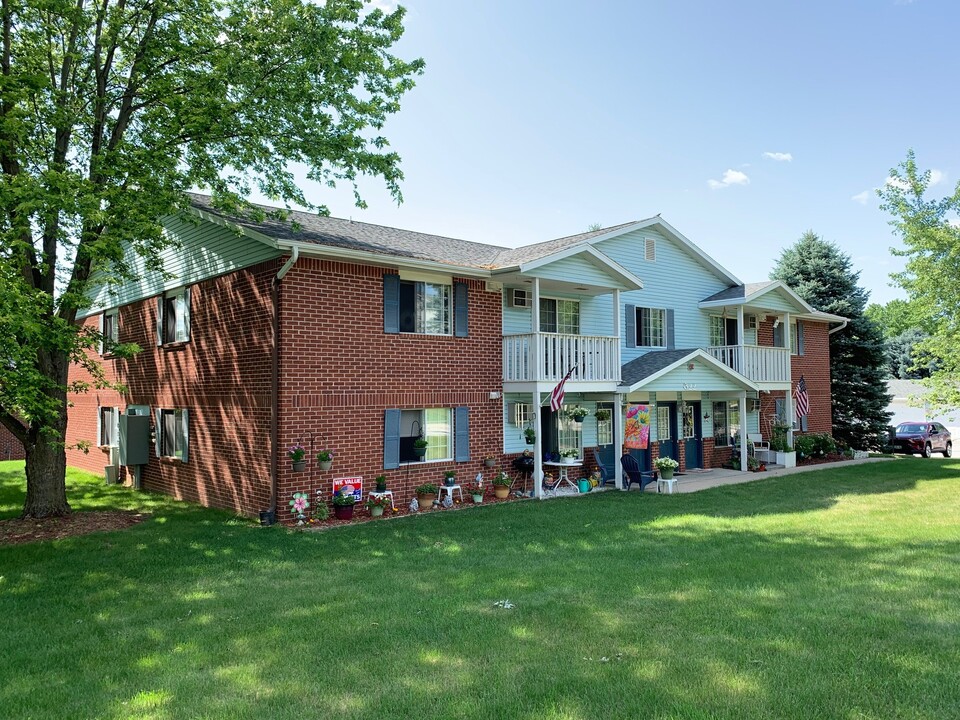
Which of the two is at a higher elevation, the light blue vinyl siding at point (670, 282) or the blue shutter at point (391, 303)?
the light blue vinyl siding at point (670, 282)

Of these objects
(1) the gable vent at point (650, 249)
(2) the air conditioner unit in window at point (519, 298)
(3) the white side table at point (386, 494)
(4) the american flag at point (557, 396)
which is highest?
(1) the gable vent at point (650, 249)

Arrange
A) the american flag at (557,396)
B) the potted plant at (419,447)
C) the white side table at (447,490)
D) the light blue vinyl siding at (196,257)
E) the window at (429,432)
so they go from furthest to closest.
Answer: the american flag at (557,396) < the white side table at (447,490) < the window at (429,432) < the potted plant at (419,447) < the light blue vinyl siding at (196,257)

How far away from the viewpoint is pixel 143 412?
17453 mm

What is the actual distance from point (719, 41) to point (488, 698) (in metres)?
14.6

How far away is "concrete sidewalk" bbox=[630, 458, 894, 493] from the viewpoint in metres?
16.7

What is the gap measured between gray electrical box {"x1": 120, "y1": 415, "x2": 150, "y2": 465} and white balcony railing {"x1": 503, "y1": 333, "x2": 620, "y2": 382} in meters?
9.32

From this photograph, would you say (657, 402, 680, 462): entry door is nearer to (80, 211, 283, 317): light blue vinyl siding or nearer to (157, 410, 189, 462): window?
(80, 211, 283, 317): light blue vinyl siding

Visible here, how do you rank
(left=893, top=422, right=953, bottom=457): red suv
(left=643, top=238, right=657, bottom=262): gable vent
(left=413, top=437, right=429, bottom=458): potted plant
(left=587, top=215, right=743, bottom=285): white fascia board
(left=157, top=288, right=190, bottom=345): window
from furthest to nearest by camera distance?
(left=893, top=422, right=953, bottom=457): red suv → (left=643, top=238, right=657, bottom=262): gable vent → (left=587, top=215, right=743, bottom=285): white fascia board → (left=157, top=288, right=190, bottom=345): window → (left=413, top=437, right=429, bottom=458): potted plant

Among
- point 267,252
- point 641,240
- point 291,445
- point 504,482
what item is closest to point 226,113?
point 267,252

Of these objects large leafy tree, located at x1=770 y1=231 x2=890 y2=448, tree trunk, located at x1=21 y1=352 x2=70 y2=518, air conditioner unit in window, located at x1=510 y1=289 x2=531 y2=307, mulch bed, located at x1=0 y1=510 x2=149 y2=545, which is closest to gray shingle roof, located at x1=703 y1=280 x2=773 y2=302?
air conditioner unit in window, located at x1=510 y1=289 x2=531 y2=307

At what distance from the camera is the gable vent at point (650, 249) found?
65.3 ft

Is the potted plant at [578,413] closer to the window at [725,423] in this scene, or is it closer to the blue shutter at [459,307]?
the blue shutter at [459,307]

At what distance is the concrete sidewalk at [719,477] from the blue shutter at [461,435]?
468 centimetres

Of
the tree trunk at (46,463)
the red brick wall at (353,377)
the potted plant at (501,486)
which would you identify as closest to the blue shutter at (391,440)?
the red brick wall at (353,377)
